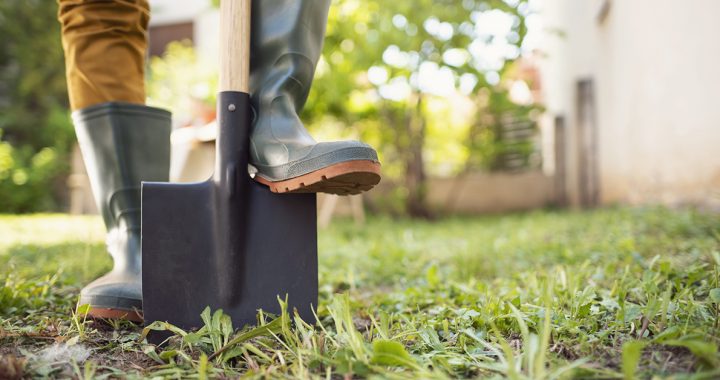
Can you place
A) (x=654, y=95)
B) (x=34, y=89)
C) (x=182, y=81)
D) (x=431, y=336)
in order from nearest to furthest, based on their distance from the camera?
1. (x=431, y=336)
2. (x=654, y=95)
3. (x=182, y=81)
4. (x=34, y=89)

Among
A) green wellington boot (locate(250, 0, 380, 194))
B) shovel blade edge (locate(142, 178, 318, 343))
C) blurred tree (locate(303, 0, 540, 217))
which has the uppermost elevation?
blurred tree (locate(303, 0, 540, 217))

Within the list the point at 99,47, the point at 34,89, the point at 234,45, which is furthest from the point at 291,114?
the point at 34,89

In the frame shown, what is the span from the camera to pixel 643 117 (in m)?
3.63

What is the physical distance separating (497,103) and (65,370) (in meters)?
4.81

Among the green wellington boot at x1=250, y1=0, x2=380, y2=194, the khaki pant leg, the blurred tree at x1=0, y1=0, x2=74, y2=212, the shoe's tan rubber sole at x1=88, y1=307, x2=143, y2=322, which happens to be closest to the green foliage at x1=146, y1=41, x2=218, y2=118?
the blurred tree at x1=0, y1=0, x2=74, y2=212

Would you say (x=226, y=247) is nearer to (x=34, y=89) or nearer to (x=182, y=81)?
(x=182, y=81)

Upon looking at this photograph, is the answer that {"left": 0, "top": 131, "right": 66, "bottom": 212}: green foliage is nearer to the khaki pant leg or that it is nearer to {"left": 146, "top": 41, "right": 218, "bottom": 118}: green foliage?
{"left": 146, "top": 41, "right": 218, "bottom": 118}: green foliage

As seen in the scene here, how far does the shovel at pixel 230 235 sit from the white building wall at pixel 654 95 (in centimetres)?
216

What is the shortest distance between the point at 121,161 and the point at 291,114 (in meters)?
0.42

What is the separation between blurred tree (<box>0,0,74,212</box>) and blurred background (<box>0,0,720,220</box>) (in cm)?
2

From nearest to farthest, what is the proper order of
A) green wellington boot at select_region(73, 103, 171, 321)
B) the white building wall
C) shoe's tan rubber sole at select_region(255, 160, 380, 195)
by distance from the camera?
1. shoe's tan rubber sole at select_region(255, 160, 380, 195)
2. green wellington boot at select_region(73, 103, 171, 321)
3. the white building wall

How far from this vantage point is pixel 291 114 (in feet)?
3.47

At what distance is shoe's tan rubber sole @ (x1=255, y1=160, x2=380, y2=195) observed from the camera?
0.89 m

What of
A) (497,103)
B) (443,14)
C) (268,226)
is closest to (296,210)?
(268,226)
